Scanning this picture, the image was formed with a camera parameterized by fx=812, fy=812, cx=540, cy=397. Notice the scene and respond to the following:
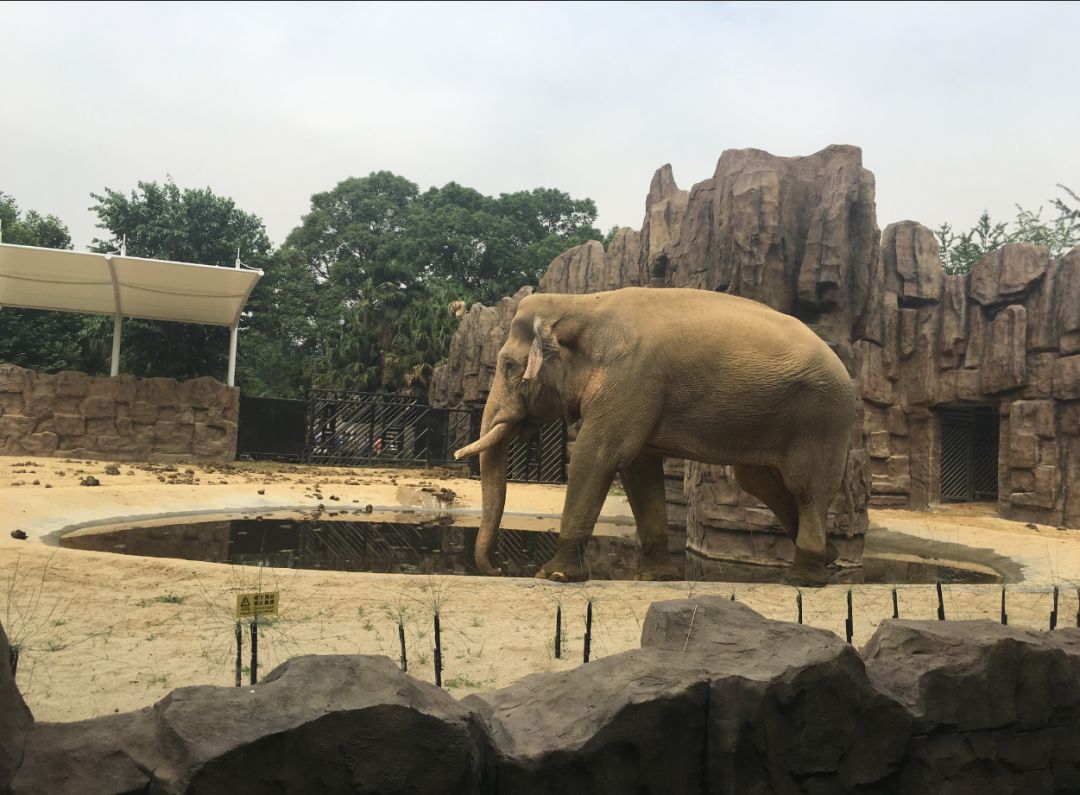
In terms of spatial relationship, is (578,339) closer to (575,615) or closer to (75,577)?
(575,615)

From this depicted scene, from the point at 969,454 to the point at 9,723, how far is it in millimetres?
20931

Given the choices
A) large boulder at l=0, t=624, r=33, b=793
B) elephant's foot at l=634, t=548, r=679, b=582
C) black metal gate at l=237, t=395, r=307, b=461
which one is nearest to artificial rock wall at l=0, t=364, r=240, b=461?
black metal gate at l=237, t=395, r=307, b=461

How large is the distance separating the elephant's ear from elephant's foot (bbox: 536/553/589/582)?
4.67 feet

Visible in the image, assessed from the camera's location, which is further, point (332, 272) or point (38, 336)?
point (332, 272)

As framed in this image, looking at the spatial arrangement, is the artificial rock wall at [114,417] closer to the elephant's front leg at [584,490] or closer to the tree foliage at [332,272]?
the tree foliage at [332,272]

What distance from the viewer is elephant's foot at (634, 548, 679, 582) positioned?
6754 mm

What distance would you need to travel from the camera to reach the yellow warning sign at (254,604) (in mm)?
3344

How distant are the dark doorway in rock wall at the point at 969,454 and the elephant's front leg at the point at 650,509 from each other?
14.6 meters

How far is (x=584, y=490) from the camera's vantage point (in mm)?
6234

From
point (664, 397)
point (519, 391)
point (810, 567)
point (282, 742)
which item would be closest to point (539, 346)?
point (519, 391)

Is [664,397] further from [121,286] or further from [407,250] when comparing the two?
[407,250]

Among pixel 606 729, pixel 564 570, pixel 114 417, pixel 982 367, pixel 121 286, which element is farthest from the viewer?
pixel 121 286

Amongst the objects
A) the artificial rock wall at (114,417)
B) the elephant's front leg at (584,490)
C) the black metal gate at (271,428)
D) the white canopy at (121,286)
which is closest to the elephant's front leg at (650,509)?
the elephant's front leg at (584,490)

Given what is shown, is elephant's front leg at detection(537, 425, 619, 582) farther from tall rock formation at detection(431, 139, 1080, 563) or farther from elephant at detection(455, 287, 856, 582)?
tall rock formation at detection(431, 139, 1080, 563)
